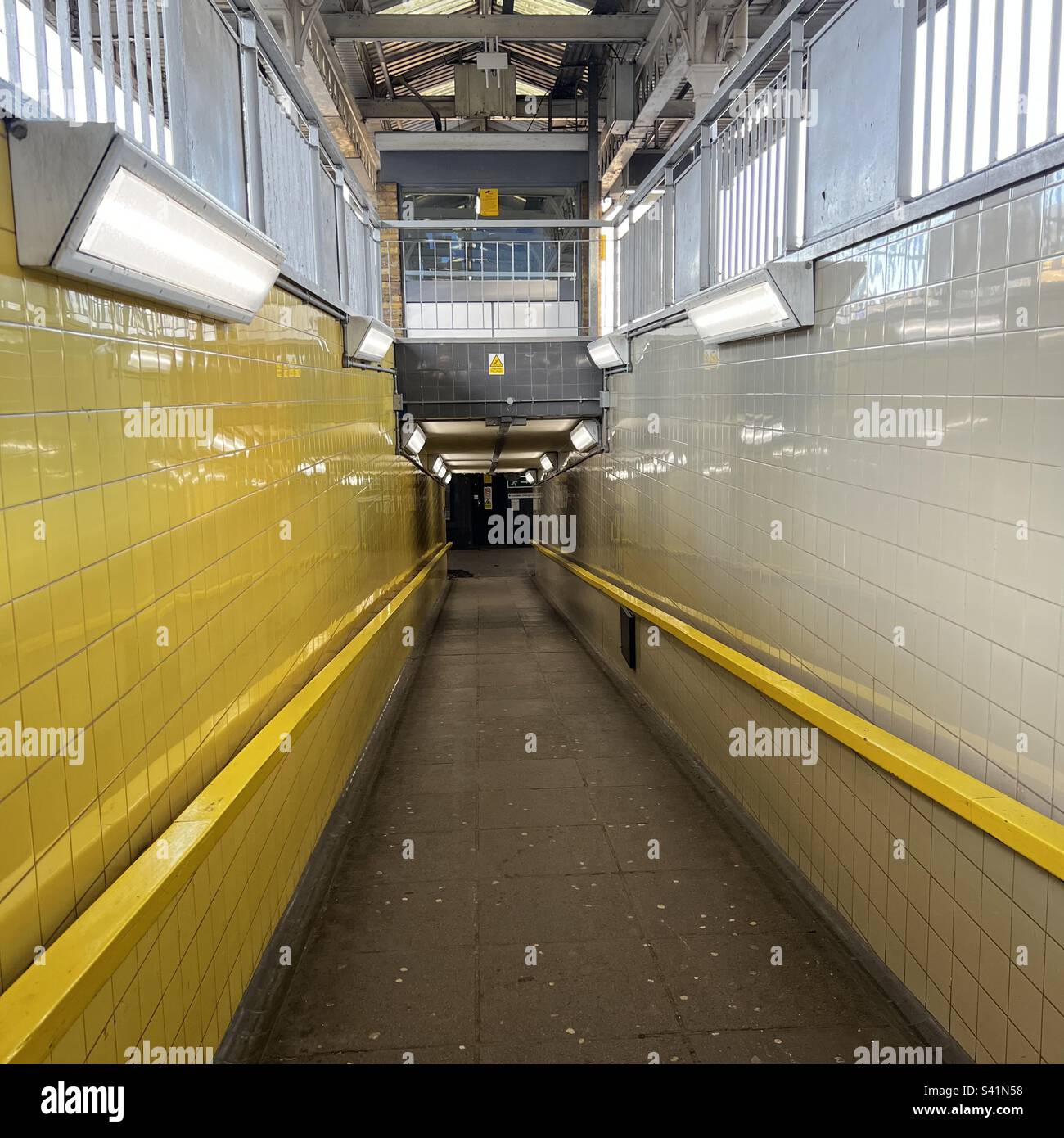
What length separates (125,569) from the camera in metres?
2.30

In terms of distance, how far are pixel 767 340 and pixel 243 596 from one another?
2.61 metres

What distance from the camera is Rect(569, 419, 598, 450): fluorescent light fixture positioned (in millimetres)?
9141

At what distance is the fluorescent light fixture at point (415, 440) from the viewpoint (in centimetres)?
899

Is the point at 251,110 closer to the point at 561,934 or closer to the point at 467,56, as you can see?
the point at 561,934

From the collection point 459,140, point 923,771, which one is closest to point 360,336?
point 923,771

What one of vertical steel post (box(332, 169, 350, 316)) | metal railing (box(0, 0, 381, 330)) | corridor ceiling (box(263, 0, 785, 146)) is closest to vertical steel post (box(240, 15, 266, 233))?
metal railing (box(0, 0, 381, 330))

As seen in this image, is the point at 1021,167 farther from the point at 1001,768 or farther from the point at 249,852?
the point at 249,852

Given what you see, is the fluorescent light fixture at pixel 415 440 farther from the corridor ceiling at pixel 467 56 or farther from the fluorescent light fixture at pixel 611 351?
the corridor ceiling at pixel 467 56

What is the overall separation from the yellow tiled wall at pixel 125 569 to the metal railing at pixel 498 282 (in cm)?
619

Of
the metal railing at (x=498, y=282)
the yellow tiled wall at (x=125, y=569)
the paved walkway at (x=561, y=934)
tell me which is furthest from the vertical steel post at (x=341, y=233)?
the metal railing at (x=498, y=282)

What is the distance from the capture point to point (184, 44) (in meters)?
2.81

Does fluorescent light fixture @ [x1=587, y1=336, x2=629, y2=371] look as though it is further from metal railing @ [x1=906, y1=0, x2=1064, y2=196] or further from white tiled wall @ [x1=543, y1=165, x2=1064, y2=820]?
metal railing @ [x1=906, y1=0, x2=1064, y2=196]

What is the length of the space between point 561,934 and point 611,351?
5278 millimetres
